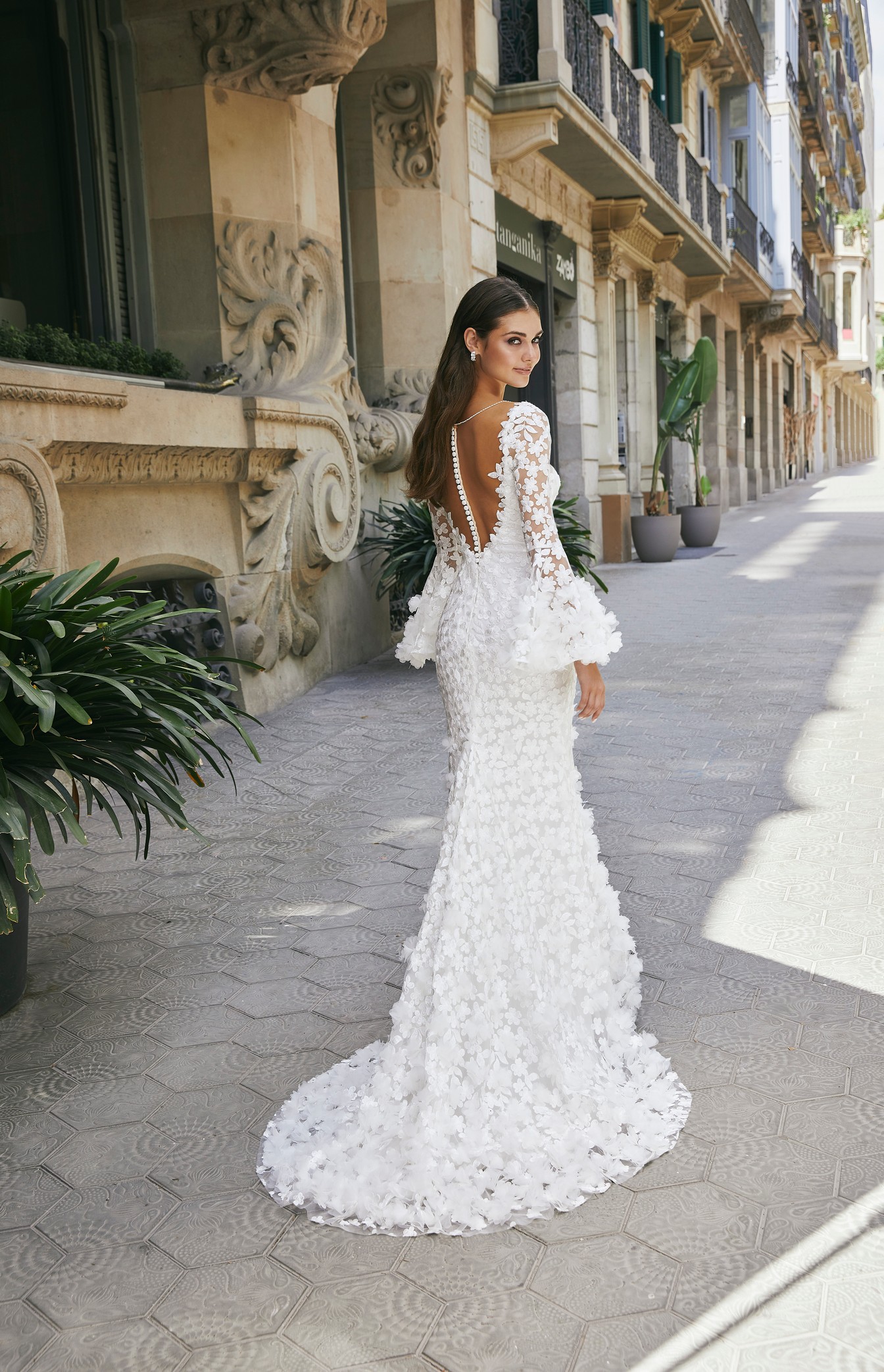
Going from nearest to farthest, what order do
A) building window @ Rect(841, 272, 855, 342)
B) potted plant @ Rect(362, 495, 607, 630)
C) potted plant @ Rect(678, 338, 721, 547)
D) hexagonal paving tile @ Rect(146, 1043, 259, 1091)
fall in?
hexagonal paving tile @ Rect(146, 1043, 259, 1091), potted plant @ Rect(362, 495, 607, 630), potted plant @ Rect(678, 338, 721, 547), building window @ Rect(841, 272, 855, 342)

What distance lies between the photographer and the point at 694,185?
20.6 m

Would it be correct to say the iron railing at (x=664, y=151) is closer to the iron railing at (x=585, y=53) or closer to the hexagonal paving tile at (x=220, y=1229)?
the iron railing at (x=585, y=53)

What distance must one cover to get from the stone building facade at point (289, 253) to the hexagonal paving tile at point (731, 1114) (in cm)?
321

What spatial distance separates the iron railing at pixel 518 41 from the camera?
12.0 m

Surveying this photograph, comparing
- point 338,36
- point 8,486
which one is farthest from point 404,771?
point 338,36

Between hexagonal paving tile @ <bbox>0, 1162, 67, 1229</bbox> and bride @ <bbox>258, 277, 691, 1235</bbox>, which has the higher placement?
bride @ <bbox>258, 277, 691, 1235</bbox>

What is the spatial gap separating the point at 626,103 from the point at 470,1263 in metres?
16.0

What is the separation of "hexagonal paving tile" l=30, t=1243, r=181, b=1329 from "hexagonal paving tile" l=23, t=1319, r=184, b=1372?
1.2 inches

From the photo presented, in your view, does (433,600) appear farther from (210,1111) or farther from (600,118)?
(600,118)

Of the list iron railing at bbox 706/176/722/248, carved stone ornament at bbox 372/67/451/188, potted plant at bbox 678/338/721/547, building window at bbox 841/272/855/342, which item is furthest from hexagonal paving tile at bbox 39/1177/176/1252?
building window at bbox 841/272/855/342

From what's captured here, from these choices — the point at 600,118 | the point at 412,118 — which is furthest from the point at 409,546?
the point at 600,118

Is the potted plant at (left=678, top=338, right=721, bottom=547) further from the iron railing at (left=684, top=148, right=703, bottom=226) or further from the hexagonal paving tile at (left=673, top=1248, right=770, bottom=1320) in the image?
the hexagonal paving tile at (left=673, top=1248, right=770, bottom=1320)

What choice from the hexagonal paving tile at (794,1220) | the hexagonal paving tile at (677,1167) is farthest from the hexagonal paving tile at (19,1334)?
the hexagonal paving tile at (794,1220)

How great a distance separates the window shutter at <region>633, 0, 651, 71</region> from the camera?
17719 millimetres
